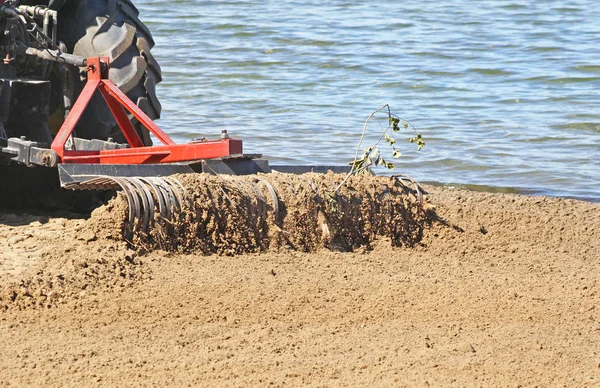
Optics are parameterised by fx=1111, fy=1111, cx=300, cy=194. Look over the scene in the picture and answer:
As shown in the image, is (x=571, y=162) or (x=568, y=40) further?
(x=568, y=40)

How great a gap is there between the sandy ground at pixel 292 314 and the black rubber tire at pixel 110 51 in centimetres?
82

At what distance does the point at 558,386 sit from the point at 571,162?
5152 mm

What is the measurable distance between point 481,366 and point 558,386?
0.29 m

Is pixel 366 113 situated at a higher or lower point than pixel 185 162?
lower

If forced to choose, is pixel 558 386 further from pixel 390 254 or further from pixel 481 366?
pixel 390 254

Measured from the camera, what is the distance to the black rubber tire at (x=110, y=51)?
6.10 meters

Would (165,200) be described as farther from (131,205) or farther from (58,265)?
(58,265)

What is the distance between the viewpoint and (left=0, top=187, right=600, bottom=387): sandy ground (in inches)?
153

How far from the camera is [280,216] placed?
537 centimetres

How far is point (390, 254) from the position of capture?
18.2 feet

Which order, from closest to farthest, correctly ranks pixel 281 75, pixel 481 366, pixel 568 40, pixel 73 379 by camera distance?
pixel 73 379 < pixel 481 366 < pixel 281 75 < pixel 568 40

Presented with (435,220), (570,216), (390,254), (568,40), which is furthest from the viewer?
(568,40)

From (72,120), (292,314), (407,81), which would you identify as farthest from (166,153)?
(407,81)

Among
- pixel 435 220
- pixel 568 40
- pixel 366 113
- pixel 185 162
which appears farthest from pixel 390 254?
pixel 568 40
